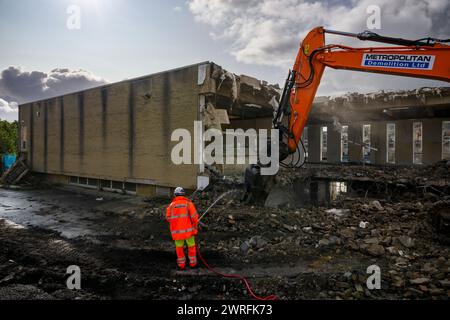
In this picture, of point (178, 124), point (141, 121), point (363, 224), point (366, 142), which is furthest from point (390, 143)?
point (141, 121)

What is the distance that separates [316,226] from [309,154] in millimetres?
13966

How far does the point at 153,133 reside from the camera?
10.8 meters

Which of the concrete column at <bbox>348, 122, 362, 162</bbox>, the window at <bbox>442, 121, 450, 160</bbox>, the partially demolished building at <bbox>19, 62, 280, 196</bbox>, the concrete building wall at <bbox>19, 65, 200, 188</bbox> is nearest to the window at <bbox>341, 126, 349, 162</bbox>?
the concrete column at <bbox>348, 122, 362, 162</bbox>

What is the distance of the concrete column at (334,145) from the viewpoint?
1844cm

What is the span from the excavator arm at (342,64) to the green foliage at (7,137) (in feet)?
114

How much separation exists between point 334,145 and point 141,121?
13.5 meters

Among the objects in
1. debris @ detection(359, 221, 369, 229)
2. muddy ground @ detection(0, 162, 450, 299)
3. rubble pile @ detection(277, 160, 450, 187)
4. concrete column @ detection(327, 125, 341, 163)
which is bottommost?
muddy ground @ detection(0, 162, 450, 299)

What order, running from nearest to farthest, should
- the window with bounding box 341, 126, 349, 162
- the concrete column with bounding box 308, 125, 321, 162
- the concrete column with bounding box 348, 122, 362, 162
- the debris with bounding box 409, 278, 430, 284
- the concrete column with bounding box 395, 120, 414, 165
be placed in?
the debris with bounding box 409, 278, 430, 284 → the concrete column with bounding box 395, 120, 414, 165 → the concrete column with bounding box 348, 122, 362, 162 → the window with bounding box 341, 126, 349, 162 → the concrete column with bounding box 308, 125, 321, 162

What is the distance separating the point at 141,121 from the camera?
36.9 feet

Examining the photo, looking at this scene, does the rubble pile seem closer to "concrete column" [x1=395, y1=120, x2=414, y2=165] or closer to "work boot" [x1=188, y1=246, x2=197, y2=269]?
"concrete column" [x1=395, y1=120, x2=414, y2=165]

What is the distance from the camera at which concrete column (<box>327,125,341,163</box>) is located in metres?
18.4

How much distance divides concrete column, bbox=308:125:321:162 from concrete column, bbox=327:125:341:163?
0.77 m

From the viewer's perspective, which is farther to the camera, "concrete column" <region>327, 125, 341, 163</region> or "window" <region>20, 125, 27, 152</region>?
"window" <region>20, 125, 27, 152</region>

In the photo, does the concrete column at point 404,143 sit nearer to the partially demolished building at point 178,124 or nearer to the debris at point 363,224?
the partially demolished building at point 178,124
